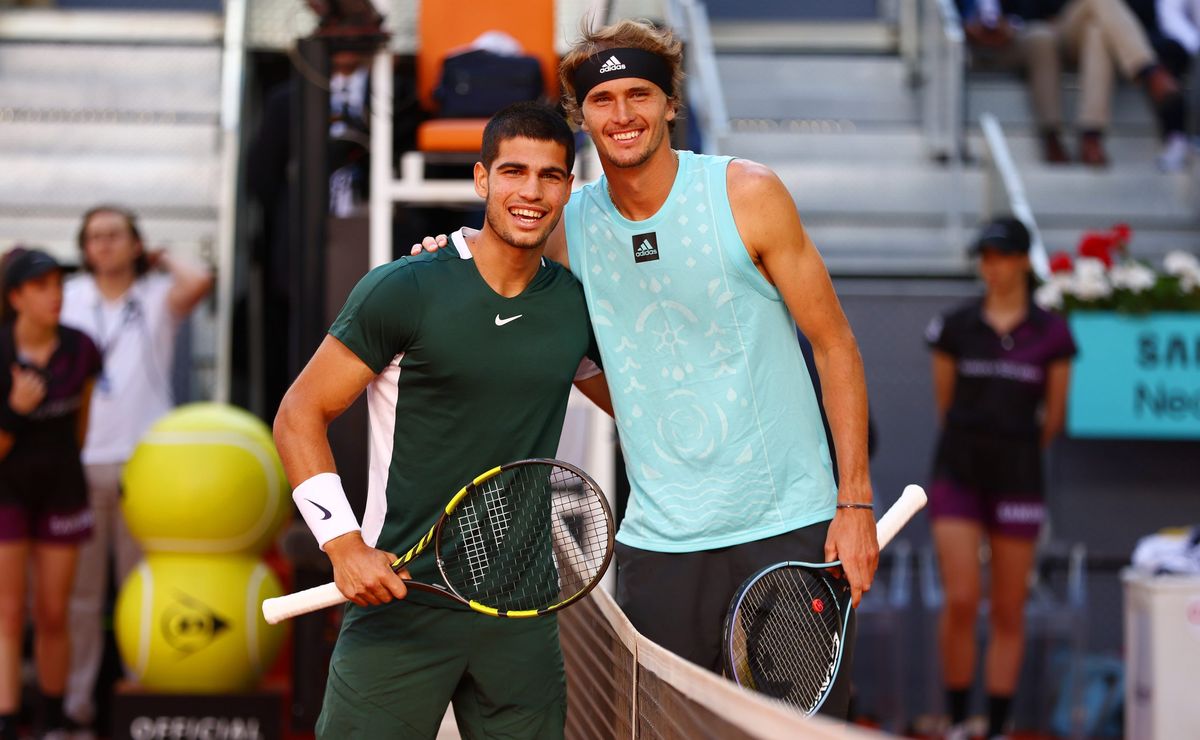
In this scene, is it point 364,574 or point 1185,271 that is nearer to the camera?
point 364,574

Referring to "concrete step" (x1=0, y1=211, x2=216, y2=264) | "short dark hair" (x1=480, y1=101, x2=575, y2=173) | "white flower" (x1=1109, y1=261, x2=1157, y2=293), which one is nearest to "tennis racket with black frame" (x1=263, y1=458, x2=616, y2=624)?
"short dark hair" (x1=480, y1=101, x2=575, y2=173)

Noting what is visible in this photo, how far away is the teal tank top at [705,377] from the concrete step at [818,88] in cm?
651

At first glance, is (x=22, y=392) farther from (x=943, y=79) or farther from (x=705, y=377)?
(x=943, y=79)

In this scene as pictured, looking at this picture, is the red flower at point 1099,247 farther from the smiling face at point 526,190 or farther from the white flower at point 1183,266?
the smiling face at point 526,190

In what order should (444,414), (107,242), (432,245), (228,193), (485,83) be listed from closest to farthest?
(444,414) < (432,245) < (485,83) < (107,242) < (228,193)

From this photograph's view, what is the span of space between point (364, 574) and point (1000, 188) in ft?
19.7

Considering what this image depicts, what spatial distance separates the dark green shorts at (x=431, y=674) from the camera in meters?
3.24

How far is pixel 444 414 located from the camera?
10.7 feet

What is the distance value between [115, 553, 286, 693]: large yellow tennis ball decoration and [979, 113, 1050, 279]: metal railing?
409cm

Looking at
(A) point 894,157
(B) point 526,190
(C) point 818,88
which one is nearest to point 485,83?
(B) point 526,190

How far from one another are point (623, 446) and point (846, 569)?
525 millimetres

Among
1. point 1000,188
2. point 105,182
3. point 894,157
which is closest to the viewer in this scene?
point 1000,188

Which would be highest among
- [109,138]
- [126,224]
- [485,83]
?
[109,138]

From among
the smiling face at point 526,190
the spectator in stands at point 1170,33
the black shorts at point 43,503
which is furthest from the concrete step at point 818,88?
the smiling face at point 526,190
